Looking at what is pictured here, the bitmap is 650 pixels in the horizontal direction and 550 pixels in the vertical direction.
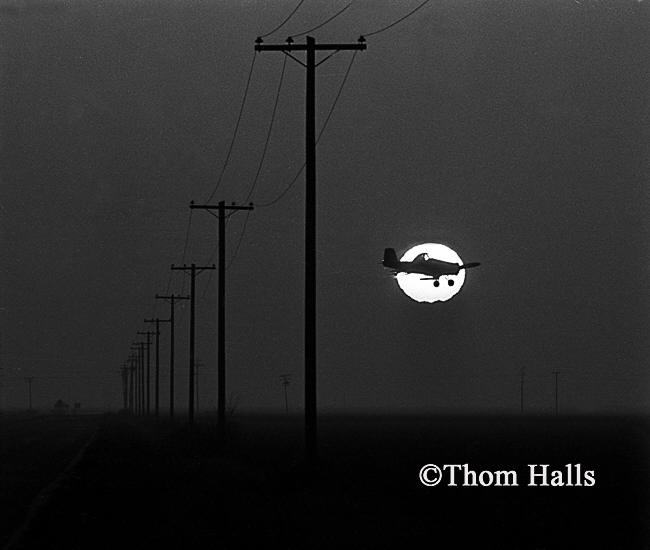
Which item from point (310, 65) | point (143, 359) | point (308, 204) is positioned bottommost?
point (143, 359)

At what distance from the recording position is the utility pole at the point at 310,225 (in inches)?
1180

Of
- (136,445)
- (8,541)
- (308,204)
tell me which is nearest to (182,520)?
(8,541)

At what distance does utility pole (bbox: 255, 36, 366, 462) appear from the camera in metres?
30.0

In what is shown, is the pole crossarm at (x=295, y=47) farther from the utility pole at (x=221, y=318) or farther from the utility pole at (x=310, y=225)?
the utility pole at (x=221, y=318)

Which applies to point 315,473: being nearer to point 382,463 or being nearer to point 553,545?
point 553,545

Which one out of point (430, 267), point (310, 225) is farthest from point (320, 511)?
point (430, 267)

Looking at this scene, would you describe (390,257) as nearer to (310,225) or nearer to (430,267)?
(430,267)

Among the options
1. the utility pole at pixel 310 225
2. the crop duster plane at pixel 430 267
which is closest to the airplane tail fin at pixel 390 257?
the crop duster plane at pixel 430 267

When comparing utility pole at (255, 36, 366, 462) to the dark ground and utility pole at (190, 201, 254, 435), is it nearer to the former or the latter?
the dark ground

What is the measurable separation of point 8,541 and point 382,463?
84.2ft

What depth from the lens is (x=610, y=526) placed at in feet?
72.8

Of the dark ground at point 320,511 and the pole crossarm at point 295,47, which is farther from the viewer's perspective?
the pole crossarm at point 295,47

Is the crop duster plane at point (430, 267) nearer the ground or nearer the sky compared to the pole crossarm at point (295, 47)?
nearer the ground

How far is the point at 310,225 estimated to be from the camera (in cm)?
3041
